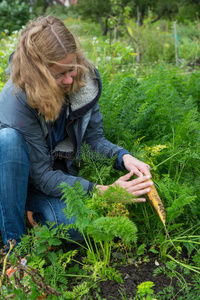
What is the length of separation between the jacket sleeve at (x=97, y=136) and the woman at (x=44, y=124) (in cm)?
1

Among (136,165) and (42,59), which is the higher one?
(42,59)

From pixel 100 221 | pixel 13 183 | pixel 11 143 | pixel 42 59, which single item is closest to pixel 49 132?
pixel 11 143

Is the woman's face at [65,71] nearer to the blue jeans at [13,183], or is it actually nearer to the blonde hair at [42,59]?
the blonde hair at [42,59]

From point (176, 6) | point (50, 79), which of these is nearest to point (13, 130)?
point (50, 79)

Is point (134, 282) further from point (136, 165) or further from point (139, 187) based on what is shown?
point (136, 165)

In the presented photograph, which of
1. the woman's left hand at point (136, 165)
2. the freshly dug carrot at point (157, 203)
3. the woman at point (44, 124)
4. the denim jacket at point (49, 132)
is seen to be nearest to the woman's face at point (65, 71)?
the woman at point (44, 124)

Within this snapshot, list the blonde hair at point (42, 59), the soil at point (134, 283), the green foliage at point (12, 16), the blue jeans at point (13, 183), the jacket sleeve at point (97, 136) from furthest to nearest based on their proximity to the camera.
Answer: the green foliage at point (12, 16), the jacket sleeve at point (97, 136), the blue jeans at point (13, 183), the blonde hair at point (42, 59), the soil at point (134, 283)

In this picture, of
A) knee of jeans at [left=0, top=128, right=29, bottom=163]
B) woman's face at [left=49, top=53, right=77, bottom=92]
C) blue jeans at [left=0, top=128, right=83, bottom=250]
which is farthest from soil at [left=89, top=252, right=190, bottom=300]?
woman's face at [left=49, top=53, right=77, bottom=92]

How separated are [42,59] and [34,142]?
0.57 m

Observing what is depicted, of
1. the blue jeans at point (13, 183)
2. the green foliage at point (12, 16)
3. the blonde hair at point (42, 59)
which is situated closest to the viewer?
the blonde hair at point (42, 59)

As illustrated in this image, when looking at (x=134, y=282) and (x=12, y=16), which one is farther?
(x=12, y=16)

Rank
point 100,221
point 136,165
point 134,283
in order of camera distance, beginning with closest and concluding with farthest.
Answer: point 100,221
point 134,283
point 136,165

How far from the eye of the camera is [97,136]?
255cm

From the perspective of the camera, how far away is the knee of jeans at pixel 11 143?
6.53 ft
